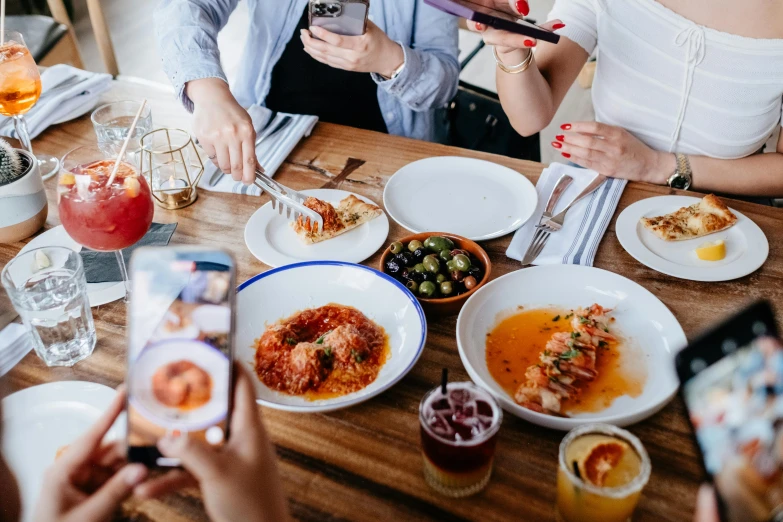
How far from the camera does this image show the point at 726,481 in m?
0.60

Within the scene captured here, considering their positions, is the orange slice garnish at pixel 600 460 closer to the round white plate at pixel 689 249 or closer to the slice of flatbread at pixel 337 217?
the round white plate at pixel 689 249

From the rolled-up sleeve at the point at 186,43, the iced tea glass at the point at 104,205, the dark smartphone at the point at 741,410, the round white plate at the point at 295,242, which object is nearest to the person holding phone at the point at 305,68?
the rolled-up sleeve at the point at 186,43

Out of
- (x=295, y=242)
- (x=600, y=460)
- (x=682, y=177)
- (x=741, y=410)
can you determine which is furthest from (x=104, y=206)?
(x=682, y=177)

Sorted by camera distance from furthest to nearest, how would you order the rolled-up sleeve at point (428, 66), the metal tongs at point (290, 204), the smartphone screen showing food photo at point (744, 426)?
the rolled-up sleeve at point (428, 66) → the metal tongs at point (290, 204) → the smartphone screen showing food photo at point (744, 426)

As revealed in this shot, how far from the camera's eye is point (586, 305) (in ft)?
3.95

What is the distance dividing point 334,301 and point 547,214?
0.58 metres

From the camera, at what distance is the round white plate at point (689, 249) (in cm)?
125

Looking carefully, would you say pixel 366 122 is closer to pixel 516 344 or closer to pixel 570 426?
pixel 516 344

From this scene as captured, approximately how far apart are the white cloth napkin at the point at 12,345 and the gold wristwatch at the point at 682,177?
1.54 metres

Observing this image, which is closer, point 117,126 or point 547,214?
point 547,214

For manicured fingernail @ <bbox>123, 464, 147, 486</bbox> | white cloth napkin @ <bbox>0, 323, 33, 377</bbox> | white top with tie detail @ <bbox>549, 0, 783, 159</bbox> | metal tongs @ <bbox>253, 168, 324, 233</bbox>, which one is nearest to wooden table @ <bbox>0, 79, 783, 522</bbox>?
white cloth napkin @ <bbox>0, 323, 33, 377</bbox>

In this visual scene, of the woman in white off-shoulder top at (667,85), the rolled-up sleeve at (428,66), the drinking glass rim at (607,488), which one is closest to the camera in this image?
the drinking glass rim at (607,488)

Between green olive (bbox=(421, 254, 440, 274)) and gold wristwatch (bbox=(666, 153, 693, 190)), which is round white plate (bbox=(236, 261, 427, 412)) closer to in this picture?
green olive (bbox=(421, 254, 440, 274))

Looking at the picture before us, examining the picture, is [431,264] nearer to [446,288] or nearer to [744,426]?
[446,288]
